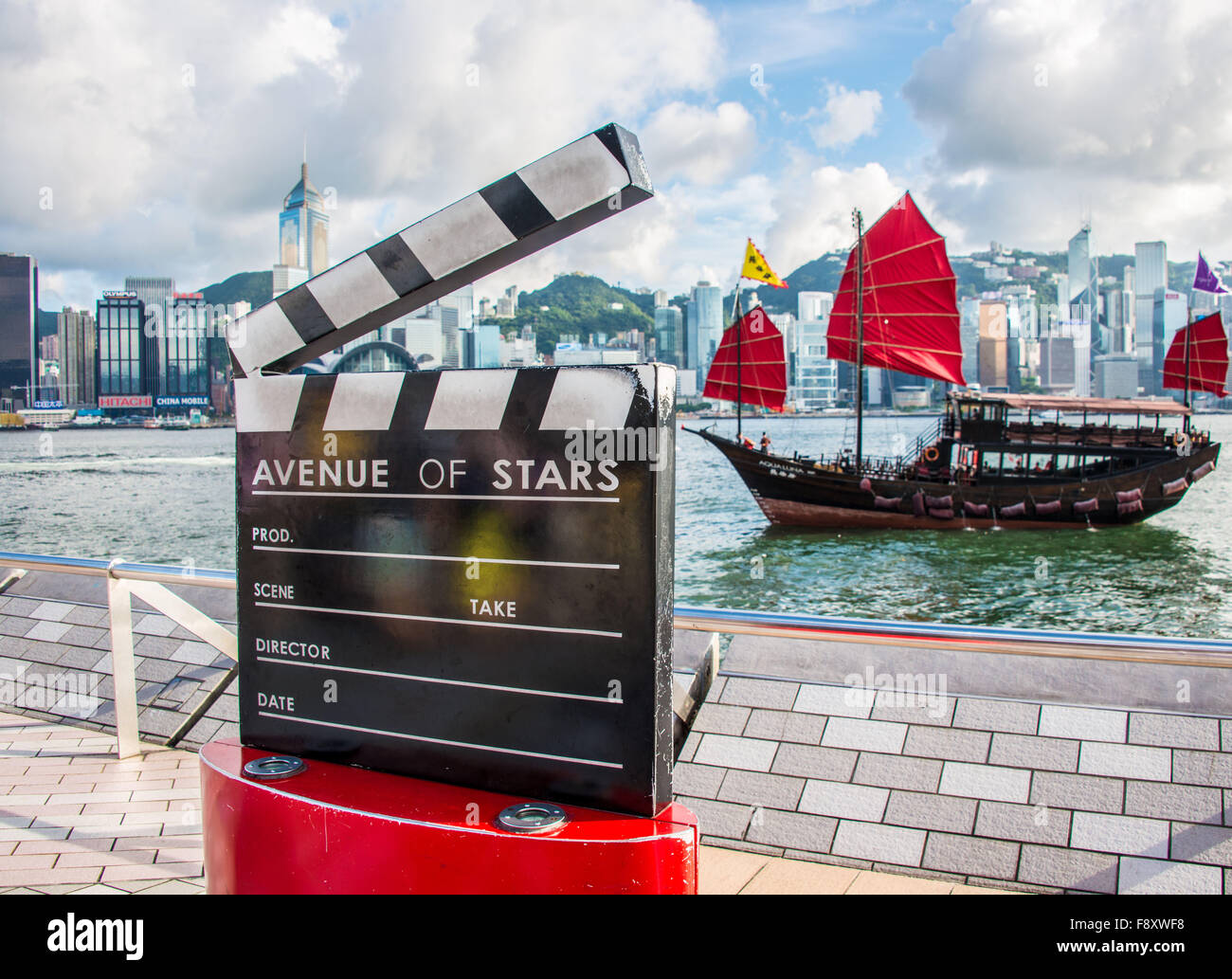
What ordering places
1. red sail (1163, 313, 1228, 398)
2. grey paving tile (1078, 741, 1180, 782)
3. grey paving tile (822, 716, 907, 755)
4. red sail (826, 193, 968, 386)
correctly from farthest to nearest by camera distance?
1. red sail (1163, 313, 1228, 398)
2. red sail (826, 193, 968, 386)
3. grey paving tile (822, 716, 907, 755)
4. grey paving tile (1078, 741, 1180, 782)

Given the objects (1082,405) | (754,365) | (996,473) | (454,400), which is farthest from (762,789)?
(754,365)

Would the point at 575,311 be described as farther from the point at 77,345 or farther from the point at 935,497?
the point at 77,345

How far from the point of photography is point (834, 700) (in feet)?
10.3

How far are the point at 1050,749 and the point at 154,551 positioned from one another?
32234 mm

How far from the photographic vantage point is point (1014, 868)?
2.59m

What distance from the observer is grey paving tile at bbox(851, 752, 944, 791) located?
284 cm

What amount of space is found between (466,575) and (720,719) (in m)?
1.96

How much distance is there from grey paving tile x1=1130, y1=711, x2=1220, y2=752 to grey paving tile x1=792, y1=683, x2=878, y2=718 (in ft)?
2.61

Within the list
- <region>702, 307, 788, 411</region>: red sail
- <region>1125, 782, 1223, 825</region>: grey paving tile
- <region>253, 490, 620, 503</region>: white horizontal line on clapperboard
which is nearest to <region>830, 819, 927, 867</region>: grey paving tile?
<region>1125, 782, 1223, 825</region>: grey paving tile

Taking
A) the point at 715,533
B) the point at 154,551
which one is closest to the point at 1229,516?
the point at 715,533

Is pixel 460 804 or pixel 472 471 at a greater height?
pixel 472 471

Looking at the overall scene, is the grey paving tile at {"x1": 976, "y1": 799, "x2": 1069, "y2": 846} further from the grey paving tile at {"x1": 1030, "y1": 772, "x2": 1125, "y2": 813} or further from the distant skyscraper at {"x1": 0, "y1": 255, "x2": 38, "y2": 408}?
the distant skyscraper at {"x1": 0, "y1": 255, "x2": 38, "y2": 408}

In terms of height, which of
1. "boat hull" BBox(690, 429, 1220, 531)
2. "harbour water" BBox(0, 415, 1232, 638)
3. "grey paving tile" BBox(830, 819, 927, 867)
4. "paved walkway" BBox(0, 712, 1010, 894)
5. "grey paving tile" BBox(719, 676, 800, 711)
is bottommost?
"harbour water" BBox(0, 415, 1232, 638)
